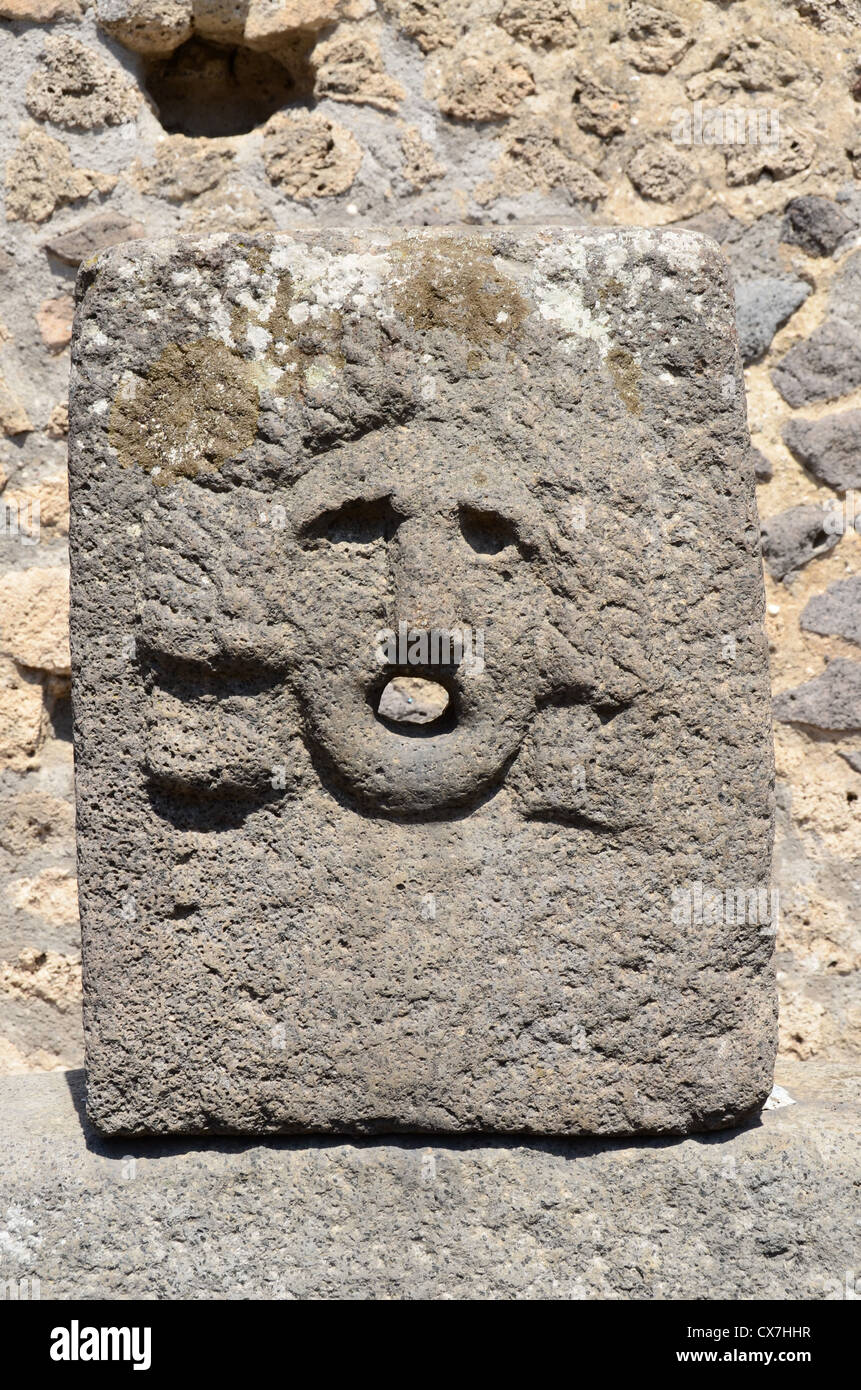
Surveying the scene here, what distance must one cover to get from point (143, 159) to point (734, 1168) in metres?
1.92

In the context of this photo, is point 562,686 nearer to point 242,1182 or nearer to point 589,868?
point 589,868

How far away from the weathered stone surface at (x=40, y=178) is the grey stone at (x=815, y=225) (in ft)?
4.10

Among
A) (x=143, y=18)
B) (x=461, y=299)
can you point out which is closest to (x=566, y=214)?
(x=143, y=18)

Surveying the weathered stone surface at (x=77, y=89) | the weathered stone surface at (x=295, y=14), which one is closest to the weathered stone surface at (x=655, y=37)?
the weathered stone surface at (x=295, y=14)

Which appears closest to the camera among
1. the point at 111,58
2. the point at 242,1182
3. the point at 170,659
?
the point at 170,659

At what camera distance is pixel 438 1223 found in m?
1.63

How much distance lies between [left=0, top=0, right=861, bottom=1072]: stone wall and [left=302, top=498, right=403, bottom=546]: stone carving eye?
3.02ft

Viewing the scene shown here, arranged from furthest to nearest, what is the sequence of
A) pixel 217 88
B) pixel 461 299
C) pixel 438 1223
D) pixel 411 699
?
pixel 217 88 → pixel 411 699 → pixel 438 1223 → pixel 461 299

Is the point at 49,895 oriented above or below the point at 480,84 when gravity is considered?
below

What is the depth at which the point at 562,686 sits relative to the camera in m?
1.56

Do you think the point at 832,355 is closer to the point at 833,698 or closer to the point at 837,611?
the point at 837,611

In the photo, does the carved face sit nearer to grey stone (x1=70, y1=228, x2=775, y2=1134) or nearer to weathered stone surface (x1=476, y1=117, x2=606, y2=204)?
grey stone (x1=70, y1=228, x2=775, y2=1134)

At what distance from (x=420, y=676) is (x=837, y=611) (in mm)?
1053

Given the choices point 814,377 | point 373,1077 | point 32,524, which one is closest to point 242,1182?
point 373,1077
